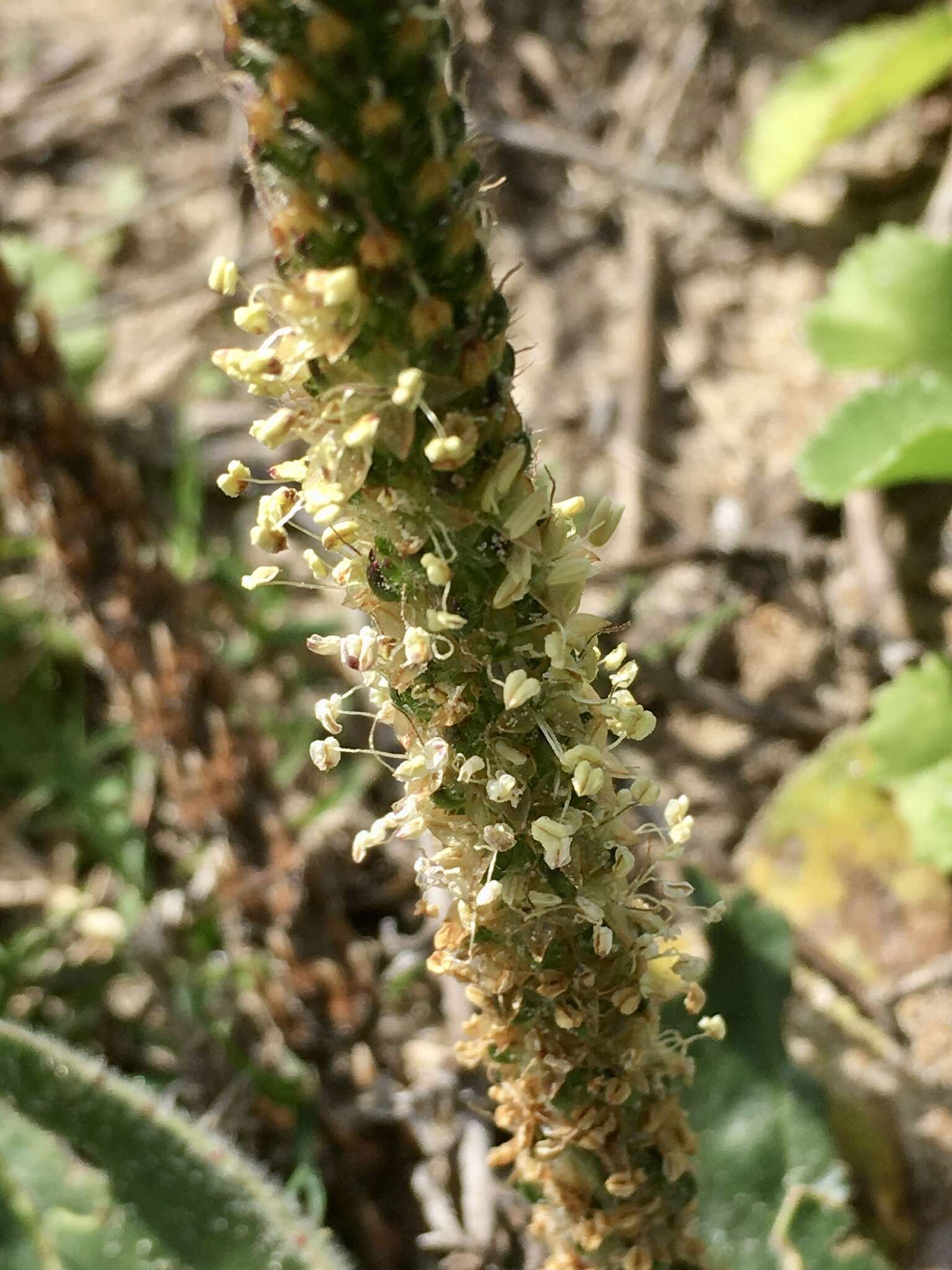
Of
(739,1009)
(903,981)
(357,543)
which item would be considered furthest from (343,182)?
(903,981)

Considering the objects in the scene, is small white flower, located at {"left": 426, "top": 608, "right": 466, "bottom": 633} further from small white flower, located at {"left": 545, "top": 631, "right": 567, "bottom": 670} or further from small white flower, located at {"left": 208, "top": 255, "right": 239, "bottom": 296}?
small white flower, located at {"left": 208, "top": 255, "right": 239, "bottom": 296}

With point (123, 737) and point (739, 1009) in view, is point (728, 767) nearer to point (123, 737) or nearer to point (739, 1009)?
point (739, 1009)

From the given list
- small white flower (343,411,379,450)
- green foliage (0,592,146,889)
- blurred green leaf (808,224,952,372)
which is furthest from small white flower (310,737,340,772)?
blurred green leaf (808,224,952,372)

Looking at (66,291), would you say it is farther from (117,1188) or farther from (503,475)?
(503,475)

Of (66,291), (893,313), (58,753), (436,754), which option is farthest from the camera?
(66,291)

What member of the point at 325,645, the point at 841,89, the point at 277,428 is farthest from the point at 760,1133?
the point at 841,89

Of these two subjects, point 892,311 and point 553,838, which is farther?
point 892,311
